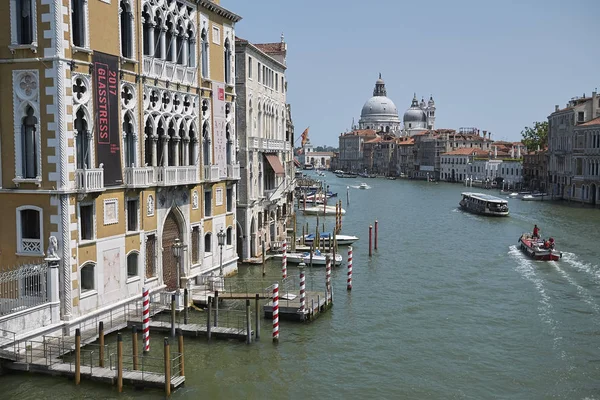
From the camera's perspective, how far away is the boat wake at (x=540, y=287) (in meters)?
18.5

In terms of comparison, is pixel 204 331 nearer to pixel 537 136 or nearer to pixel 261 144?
pixel 261 144

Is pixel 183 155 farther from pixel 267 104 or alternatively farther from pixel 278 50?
pixel 278 50

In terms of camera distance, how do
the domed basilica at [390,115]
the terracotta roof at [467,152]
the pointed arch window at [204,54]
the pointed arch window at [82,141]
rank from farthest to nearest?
1. the domed basilica at [390,115]
2. the terracotta roof at [467,152]
3. the pointed arch window at [204,54]
4. the pointed arch window at [82,141]

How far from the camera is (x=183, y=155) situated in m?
19.7

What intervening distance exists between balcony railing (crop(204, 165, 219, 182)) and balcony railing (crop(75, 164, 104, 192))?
5862mm

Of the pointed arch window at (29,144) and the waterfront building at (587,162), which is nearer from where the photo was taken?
the pointed arch window at (29,144)

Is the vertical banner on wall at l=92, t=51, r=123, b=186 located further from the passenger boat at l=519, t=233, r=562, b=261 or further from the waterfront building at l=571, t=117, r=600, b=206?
the waterfront building at l=571, t=117, r=600, b=206

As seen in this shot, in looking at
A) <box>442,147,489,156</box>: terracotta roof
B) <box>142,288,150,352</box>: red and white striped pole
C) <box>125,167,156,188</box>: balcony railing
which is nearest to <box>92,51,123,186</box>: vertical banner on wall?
<box>125,167,156,188</box>: balcony railing

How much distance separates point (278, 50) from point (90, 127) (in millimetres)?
17830

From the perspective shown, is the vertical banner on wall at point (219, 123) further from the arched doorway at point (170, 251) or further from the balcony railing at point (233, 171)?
the arched doorway at point (170, 251)

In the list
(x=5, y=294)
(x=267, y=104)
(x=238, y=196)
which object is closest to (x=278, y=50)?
(x=267, y=104)

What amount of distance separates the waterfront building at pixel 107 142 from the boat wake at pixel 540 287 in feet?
32.1

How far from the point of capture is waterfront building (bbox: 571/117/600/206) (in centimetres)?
5862

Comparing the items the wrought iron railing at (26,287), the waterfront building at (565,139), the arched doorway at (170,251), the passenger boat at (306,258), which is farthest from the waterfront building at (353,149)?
the wrought iron railing at (26,287)
